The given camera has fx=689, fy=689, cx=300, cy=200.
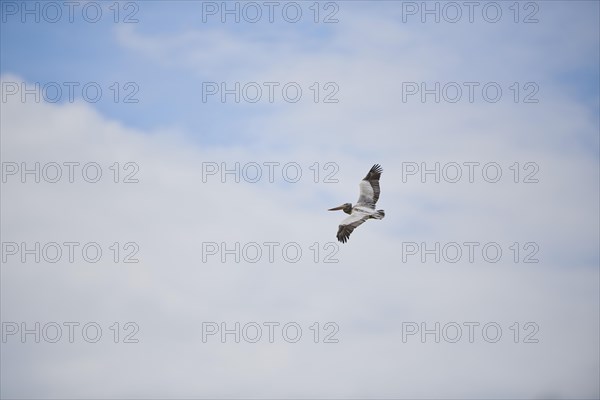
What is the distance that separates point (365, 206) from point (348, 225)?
176cm

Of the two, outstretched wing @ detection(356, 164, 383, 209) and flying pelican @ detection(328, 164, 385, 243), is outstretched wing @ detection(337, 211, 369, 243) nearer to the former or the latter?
flying pelican @ detection(328, 164, 385, 243)

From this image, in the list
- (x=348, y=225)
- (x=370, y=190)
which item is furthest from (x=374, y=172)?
(x=348, y=225)

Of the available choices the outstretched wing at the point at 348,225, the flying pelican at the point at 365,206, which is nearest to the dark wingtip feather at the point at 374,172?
the flying pelican at the point at 365,206

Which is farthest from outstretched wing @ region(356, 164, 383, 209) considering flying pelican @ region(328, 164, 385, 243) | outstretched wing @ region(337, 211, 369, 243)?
outstretched wing @ region(337, 211, 369, 243)

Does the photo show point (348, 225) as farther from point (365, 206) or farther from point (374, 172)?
point (374, 172)

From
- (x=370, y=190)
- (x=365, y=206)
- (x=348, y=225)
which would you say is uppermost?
(x=370, y=190)

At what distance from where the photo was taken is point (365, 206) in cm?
4659

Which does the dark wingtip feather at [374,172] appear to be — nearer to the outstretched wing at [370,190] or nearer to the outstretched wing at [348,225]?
the outstretched wing at [370,190]

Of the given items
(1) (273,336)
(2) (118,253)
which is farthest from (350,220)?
(2) (118,253)

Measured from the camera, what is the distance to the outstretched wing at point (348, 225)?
46250 millimetres

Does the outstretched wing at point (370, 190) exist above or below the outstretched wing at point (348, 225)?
above

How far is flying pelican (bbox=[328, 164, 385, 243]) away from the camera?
152 feet

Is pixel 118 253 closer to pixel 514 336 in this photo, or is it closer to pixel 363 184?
pixel 363 184

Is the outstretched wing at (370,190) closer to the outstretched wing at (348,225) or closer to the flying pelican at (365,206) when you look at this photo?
the flying pelican at (365,206)
